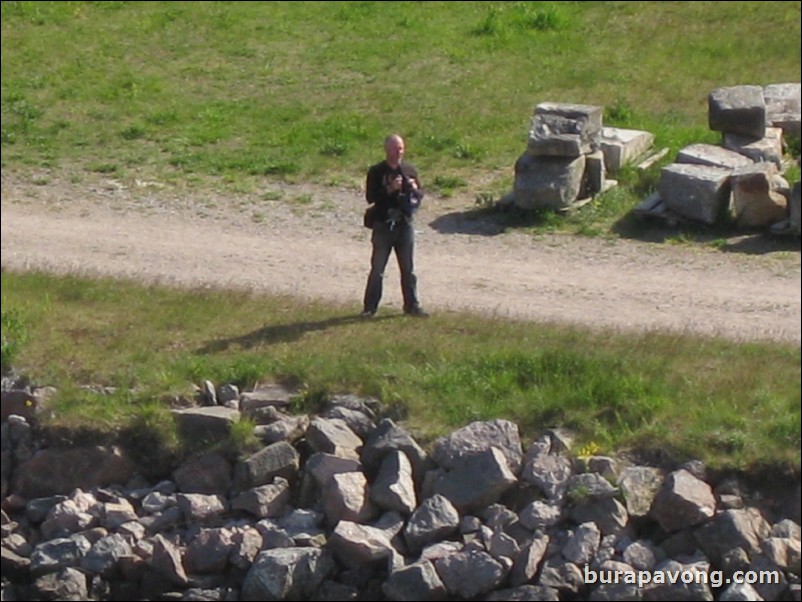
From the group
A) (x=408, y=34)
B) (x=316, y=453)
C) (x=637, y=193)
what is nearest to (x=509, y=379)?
(x=316, y=453)

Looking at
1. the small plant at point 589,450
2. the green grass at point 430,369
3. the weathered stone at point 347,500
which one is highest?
the green grass at point 430,369

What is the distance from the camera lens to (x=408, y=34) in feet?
82.5

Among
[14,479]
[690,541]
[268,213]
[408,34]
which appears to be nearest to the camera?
[690,541]

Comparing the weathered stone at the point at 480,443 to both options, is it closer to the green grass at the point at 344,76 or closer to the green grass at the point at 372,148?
the green grass at the point at 372,148

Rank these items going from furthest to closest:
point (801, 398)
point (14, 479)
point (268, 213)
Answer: point (268, 213), point (14, 479), point (801, 398)

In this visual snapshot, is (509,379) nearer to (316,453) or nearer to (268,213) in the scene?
(316,453)

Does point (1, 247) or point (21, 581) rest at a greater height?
point (1, 247)

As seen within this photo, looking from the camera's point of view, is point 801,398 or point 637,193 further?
point 637,193

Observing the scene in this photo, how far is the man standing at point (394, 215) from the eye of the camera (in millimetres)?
14422

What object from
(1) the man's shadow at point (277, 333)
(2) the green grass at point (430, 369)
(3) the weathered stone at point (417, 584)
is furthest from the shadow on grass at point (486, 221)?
(3) the weathered stone at point (417, 584)

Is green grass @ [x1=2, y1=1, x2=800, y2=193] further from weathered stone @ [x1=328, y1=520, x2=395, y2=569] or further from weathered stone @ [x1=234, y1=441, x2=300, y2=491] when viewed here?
weathered stone @ [x1=328, y1=520, x2=395, y2=569]

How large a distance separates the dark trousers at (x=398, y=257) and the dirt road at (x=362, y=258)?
38 centimetres

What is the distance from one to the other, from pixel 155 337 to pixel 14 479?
6.05ft

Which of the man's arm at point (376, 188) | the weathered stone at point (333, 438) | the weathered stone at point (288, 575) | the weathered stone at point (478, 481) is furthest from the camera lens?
the man's arm at point (376, 188)
